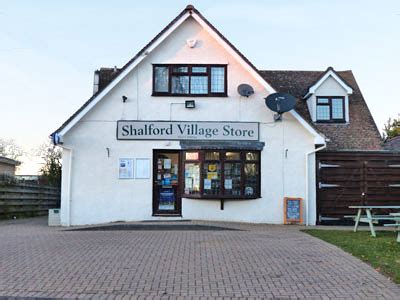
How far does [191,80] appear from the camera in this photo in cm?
1670

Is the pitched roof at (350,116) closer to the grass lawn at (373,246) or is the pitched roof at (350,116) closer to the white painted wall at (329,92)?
the white painted wall at (329,92)

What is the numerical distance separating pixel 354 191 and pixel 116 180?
839cm

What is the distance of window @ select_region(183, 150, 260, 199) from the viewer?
1598 centimetres

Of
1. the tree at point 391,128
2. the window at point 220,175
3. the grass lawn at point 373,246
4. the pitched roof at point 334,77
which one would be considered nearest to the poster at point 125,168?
the window at point 220,175

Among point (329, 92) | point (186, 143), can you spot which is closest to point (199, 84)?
point (186, 143)

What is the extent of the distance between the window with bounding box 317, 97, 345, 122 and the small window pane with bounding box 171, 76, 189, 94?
578 centimetres

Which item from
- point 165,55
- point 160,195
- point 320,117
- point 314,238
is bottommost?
point 314,238

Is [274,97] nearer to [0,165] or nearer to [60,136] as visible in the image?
[60,136]

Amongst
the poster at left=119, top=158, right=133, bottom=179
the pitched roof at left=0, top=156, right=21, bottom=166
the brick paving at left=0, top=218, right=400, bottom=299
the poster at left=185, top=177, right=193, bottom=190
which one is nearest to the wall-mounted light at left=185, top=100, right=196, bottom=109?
the poster at left=185, top=177, right=193, bottom=190

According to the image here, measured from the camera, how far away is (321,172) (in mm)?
16750

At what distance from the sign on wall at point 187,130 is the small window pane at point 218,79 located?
128cm

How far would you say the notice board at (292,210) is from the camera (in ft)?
53.0

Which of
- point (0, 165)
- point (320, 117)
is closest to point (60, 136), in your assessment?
point (320, 117)

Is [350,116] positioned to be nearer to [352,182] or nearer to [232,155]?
[352,182]
